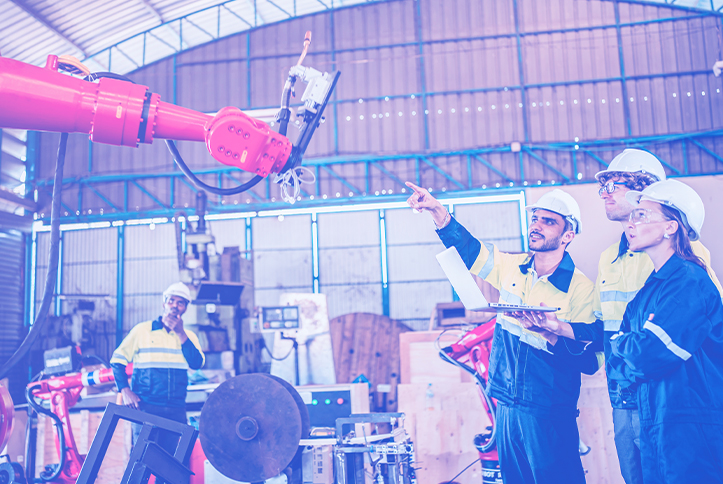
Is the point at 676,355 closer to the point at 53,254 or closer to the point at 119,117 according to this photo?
the point at 119,117

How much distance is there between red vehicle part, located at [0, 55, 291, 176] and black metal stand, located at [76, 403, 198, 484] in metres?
2.14

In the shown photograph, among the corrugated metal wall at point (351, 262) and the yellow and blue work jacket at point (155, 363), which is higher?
the corrugated metal wall at point (351, 262)

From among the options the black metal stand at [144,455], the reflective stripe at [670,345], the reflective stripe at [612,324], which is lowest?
the black metal stand at [144,455]

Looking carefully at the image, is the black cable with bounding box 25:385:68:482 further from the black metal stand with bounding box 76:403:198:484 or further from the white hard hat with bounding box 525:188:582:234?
the white hard hat with bounding box 525:188:582:234

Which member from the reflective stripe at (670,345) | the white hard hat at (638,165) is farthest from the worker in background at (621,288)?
the reflective stripe at (670,345)

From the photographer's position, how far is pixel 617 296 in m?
2.95

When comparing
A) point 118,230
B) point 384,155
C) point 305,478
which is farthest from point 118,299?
point 305,478

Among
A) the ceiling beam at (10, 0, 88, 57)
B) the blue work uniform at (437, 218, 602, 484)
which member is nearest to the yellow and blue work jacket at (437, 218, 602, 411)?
the blue work uniform at (437, 218, 602, 484)

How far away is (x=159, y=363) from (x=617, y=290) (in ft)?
12.7

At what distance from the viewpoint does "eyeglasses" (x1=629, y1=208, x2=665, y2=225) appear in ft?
8.57

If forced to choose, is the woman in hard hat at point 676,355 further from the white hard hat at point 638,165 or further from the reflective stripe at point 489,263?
the reflective stripe at point 489,263

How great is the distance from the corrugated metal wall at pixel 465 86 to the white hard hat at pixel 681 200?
10832 millimetres

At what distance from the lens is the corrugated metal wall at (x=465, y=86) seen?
43.8 ft

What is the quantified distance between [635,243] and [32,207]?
1422 cm
